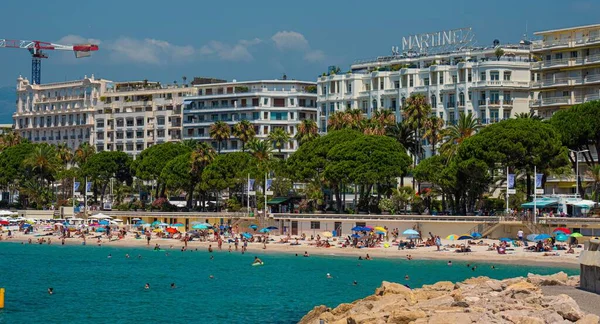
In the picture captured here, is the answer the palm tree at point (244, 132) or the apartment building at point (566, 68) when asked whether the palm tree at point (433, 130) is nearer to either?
the apartment building at point (566, 68)

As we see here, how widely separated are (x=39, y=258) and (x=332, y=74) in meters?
69.8

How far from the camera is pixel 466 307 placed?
35.9 m

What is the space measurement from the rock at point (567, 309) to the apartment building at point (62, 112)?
15949 centimetres

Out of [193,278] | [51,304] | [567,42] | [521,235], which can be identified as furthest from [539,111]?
[51,304]

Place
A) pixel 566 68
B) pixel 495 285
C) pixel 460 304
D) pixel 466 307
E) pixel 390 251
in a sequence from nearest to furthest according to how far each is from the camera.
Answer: pixel 466 307
pixel 460 304
pixel 495 285
pixel 390 251
pixel 566 68

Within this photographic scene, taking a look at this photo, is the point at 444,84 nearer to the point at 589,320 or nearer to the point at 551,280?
the point at 551,280

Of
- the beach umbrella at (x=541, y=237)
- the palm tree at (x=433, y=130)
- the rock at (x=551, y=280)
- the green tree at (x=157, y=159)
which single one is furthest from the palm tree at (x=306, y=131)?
the rock at (x=551, y=280)

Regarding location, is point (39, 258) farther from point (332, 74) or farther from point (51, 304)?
point (332, 74)

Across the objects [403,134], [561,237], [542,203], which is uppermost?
[403,134]

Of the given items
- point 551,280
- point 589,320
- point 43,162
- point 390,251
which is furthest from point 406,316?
point 43,162

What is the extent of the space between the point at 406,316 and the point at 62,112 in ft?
543

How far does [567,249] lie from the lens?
81.1 meters

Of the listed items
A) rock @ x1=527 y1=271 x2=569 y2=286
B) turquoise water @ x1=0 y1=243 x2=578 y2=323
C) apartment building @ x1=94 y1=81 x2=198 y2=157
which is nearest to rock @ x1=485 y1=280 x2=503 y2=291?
rock @ x1=527 y1=271 x2=569 y2=286

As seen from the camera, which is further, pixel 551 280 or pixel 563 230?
pixel 563 230
